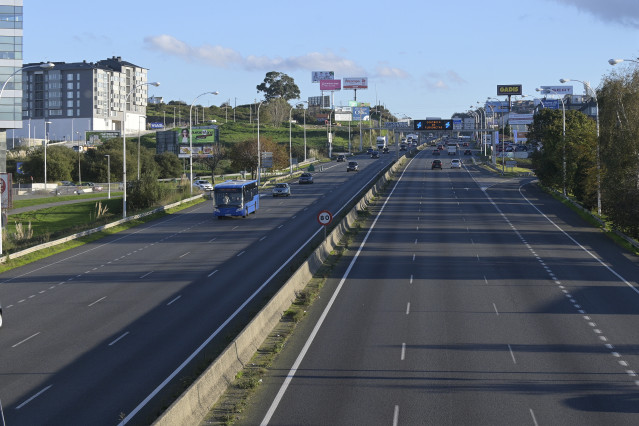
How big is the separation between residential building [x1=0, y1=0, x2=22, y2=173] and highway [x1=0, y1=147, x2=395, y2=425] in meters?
33.6

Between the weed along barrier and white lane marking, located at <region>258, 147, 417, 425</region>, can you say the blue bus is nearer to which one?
white lane marking, located at <region>258, 147, 417, 425</region>

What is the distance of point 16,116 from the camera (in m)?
78.2

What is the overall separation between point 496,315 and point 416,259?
507 inches

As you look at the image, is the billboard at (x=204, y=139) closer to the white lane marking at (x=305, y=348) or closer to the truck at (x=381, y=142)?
the white lane marking at (x=305, y=348)

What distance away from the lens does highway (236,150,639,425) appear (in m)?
16.2

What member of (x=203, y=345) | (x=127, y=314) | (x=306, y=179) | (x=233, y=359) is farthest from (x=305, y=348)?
(x=306, y=179)

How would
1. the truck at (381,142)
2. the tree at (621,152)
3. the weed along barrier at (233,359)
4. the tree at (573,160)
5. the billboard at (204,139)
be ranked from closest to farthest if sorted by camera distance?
1. the weed along barrier at (233,359)
2. the tree at (621,152)
3. the tree at (573,160)
4. the billboard at (204,139)
5. the truck at (381,142)

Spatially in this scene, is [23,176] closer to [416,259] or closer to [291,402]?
[416,259]

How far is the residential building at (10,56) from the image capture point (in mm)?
76375

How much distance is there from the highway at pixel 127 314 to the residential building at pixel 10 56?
3364cm

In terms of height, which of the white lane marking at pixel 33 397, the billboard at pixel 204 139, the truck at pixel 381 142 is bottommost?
the white lane marking at pixel 33 397

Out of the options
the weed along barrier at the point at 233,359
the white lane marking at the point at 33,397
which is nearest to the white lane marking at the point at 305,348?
the weed along barrier at the point at 233,359

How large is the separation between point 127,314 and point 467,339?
12.0 meters

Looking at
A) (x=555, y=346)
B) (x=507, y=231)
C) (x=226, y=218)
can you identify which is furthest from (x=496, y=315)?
(x=226, y=218)
